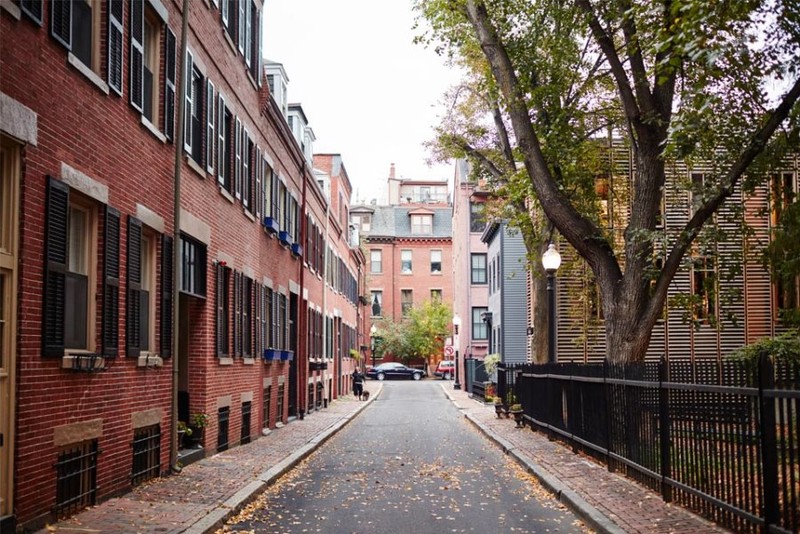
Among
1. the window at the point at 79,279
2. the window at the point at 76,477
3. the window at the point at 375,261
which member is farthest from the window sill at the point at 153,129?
the window at the point at 375,261

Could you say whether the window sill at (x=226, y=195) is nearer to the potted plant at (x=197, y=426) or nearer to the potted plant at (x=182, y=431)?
the potted plant at (x=197, y=426)

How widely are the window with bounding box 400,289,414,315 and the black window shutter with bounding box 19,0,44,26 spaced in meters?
73.6

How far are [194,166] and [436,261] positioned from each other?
223 feet

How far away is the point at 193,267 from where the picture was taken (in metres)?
15.2

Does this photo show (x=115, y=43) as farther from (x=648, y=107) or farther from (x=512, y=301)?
(x=512, y=301)

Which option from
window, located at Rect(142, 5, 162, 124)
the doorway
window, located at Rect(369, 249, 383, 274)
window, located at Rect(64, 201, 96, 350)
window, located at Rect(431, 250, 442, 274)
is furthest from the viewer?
window, located at Rect(431, 250, 442, 274)

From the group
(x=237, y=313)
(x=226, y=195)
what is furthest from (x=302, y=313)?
(x=226, y=195)

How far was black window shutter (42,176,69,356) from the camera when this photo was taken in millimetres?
8688

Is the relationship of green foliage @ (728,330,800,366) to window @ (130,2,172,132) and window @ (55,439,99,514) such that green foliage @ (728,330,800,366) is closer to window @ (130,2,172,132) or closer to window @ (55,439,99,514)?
window @ (130,2,172,132)

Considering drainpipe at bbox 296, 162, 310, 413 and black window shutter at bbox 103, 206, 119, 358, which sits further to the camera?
drainpipe at bbox 296, 162, 310, 413

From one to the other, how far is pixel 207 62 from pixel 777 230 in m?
11.0

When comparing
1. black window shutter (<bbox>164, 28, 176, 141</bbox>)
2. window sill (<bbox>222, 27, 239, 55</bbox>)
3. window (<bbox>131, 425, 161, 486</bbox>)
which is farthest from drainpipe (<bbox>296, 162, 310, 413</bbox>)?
window (<bbox>131, 425, 161, 486</bbox>)

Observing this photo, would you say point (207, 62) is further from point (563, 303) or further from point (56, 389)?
point (563, 303)

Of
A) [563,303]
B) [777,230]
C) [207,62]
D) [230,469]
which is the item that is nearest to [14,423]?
[230,469]
